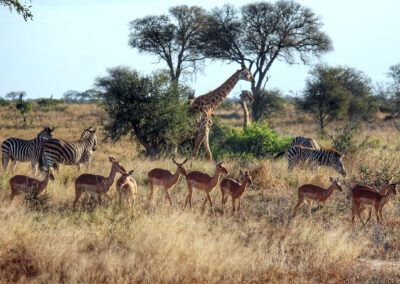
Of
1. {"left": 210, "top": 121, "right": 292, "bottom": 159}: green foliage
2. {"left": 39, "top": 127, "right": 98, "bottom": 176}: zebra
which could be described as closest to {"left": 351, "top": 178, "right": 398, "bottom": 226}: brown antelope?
{"left": 39, "top": 127, "right": 98, "bottom": 176}: zebra

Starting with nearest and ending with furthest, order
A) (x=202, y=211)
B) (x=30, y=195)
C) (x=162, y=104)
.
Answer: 1. (x=30, y=195)
2. (x=202, y=211)
3. (x=162, y=104)

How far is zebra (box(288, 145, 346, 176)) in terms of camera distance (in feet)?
38.9

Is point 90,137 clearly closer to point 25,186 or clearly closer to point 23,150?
point 23,150

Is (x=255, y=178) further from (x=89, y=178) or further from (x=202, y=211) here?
(x=89, y=178)

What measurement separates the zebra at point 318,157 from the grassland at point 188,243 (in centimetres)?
237

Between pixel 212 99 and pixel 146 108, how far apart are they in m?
2.79

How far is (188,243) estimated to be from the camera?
6508mm

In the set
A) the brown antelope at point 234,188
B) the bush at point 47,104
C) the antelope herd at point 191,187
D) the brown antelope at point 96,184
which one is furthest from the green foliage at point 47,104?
the brown antelope at point 234,188

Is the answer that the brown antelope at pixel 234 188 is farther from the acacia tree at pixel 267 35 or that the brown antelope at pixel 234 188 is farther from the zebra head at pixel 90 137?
the acacia tree at pixel 267 35

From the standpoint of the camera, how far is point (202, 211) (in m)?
8.65

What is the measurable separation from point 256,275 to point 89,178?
364 centimetres

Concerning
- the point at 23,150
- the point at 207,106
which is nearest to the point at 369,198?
the point at 23,150

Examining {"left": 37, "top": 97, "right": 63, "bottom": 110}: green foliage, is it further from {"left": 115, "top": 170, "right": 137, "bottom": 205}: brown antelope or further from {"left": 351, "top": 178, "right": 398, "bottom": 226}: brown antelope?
{"left": 351, "top": 178, "right": 398, "bottom": 226}: brown antelope

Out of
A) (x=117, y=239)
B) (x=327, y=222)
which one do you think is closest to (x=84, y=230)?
(x=117, y=239)
